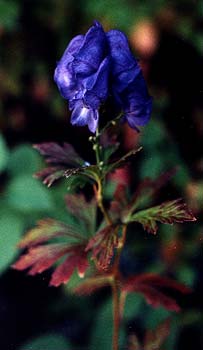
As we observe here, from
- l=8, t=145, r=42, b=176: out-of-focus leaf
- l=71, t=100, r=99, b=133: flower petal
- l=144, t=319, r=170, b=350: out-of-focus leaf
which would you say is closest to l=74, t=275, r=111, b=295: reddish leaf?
l=144, t=319, r=170, b=350: out-of-focus leaf

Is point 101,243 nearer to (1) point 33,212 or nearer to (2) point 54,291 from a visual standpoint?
(1) point 33,212

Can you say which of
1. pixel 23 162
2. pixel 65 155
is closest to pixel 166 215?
pixel 65 155

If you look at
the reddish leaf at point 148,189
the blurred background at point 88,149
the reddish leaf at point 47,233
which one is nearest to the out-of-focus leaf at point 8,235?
the blurred background at point 88,149

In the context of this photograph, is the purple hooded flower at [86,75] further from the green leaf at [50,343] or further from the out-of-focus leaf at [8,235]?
the green leaf at [50,343]

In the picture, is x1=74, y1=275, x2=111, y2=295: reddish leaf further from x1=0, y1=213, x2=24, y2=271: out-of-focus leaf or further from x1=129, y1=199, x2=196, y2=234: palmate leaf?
x1=0, y1=213, x2=24, y2=271: out-of-focus leaf

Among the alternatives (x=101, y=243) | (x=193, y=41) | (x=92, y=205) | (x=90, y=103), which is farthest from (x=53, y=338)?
(x=193, y=41)

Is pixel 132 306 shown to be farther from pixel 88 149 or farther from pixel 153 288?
pixel 88 149

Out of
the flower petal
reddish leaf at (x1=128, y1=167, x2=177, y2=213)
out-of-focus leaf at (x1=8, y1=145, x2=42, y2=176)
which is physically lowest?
out-of-focus leaf at (x1=8, y1=145, x2=42, y2=176)
